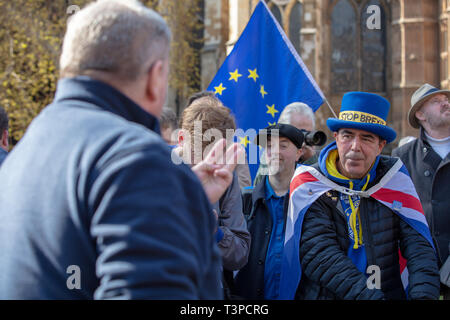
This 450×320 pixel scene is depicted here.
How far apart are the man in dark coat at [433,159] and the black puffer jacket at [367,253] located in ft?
3.29

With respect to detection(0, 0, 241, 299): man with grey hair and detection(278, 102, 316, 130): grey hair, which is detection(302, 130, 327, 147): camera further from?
detection(0, 0, 241, 299): man with grey hair

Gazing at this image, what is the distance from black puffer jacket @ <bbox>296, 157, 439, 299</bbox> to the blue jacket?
171 centimetres

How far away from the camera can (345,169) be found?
11.1ft

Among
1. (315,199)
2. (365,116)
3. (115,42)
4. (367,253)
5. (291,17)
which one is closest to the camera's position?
(115,42)

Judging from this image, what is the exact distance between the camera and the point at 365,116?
11.2ft

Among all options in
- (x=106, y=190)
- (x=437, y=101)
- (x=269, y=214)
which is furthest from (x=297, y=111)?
(x=106, y=190)

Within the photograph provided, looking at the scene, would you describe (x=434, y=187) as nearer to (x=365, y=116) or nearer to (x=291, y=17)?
(x=365, y=116)

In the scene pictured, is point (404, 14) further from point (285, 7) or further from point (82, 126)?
point (82, 126)

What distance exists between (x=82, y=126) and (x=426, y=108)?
3.93 m

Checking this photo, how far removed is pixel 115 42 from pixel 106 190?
0.41m

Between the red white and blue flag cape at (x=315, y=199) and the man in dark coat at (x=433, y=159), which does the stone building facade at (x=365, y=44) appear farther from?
the red white and blue flag cape at (x=315, y=199)

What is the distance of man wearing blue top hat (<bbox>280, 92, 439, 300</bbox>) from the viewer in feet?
10.2

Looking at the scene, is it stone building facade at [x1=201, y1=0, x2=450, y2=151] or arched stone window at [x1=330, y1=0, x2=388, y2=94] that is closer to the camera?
stone building facade at [x1=201, y1=0, x2=450, y2=151]

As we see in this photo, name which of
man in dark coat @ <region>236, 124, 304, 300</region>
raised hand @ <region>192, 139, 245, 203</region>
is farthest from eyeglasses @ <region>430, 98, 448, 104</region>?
raised hand @ <region>192, 139, 245, 203</region>
